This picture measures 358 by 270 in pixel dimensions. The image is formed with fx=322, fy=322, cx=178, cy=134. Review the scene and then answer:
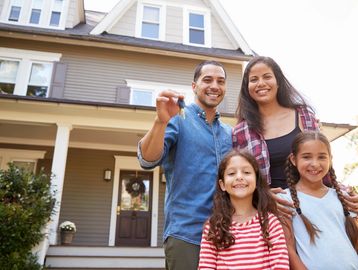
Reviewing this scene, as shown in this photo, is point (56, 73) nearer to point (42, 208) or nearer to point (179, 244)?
point (42, 208)

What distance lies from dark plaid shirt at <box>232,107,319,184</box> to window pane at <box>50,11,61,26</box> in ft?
31.4

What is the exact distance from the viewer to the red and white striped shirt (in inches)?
55.6

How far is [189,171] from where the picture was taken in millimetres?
1698

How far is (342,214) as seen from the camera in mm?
1604

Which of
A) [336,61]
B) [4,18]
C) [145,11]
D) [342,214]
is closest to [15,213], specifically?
[342,214]

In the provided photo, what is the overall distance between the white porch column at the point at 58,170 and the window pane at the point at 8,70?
3.31 meters

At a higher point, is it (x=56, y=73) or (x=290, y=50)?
(x=290, y=50)

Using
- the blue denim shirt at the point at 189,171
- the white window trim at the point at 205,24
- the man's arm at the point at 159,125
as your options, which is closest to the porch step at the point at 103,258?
the blue denim shirt at the point at 189,171

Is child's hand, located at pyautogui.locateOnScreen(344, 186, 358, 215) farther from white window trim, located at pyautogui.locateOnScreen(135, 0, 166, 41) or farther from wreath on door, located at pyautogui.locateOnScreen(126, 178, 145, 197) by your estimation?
white window trim, located at pyautogui.locateOnScreen(135, 0, 166, 41)

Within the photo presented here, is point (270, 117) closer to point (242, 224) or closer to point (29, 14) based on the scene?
point (242, 224)

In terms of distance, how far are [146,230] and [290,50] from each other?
30.1ft

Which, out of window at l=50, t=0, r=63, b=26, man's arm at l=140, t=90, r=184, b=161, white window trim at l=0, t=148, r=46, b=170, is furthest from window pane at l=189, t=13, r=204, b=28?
man's arm at l=140, t=90, r=184, b=161

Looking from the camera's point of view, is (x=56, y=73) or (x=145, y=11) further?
(x=145, y=11)

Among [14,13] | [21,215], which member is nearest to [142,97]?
[14,13]
